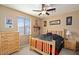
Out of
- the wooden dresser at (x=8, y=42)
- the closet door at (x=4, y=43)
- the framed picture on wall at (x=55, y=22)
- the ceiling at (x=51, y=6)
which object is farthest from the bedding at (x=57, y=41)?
the closet door at (x=4, y=43)

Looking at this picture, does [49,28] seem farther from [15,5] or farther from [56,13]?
[15,5]

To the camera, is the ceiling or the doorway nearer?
the ceiling

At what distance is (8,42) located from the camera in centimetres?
151

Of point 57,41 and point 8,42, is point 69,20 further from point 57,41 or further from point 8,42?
point 8,42

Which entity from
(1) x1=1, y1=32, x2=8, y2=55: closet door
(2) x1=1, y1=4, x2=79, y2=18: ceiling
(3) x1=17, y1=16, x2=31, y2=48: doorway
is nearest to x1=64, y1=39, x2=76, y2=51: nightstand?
(2) x1=1, y1=4, x2=79, y2=18: ceiling


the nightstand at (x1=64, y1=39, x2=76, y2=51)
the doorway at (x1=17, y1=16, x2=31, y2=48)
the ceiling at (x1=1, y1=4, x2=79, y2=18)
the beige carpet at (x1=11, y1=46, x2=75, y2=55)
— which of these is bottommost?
the beige carpet at (x1=11, y1=46, x2=75, y2=55)

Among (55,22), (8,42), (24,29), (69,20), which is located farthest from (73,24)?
(8,42)

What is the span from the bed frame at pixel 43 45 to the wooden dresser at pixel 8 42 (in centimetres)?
27

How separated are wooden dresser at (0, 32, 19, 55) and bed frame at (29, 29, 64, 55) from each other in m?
0.27

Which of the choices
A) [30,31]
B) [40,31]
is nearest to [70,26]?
[40,31]

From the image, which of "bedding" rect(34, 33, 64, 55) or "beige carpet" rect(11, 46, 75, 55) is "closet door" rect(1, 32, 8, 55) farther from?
"bedding" rect(34, 33, 64, 55)

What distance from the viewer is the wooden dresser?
1.46 meters

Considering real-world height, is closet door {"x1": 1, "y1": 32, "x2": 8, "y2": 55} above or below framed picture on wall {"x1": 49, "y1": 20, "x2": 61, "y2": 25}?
below

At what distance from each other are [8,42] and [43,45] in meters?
0.64
